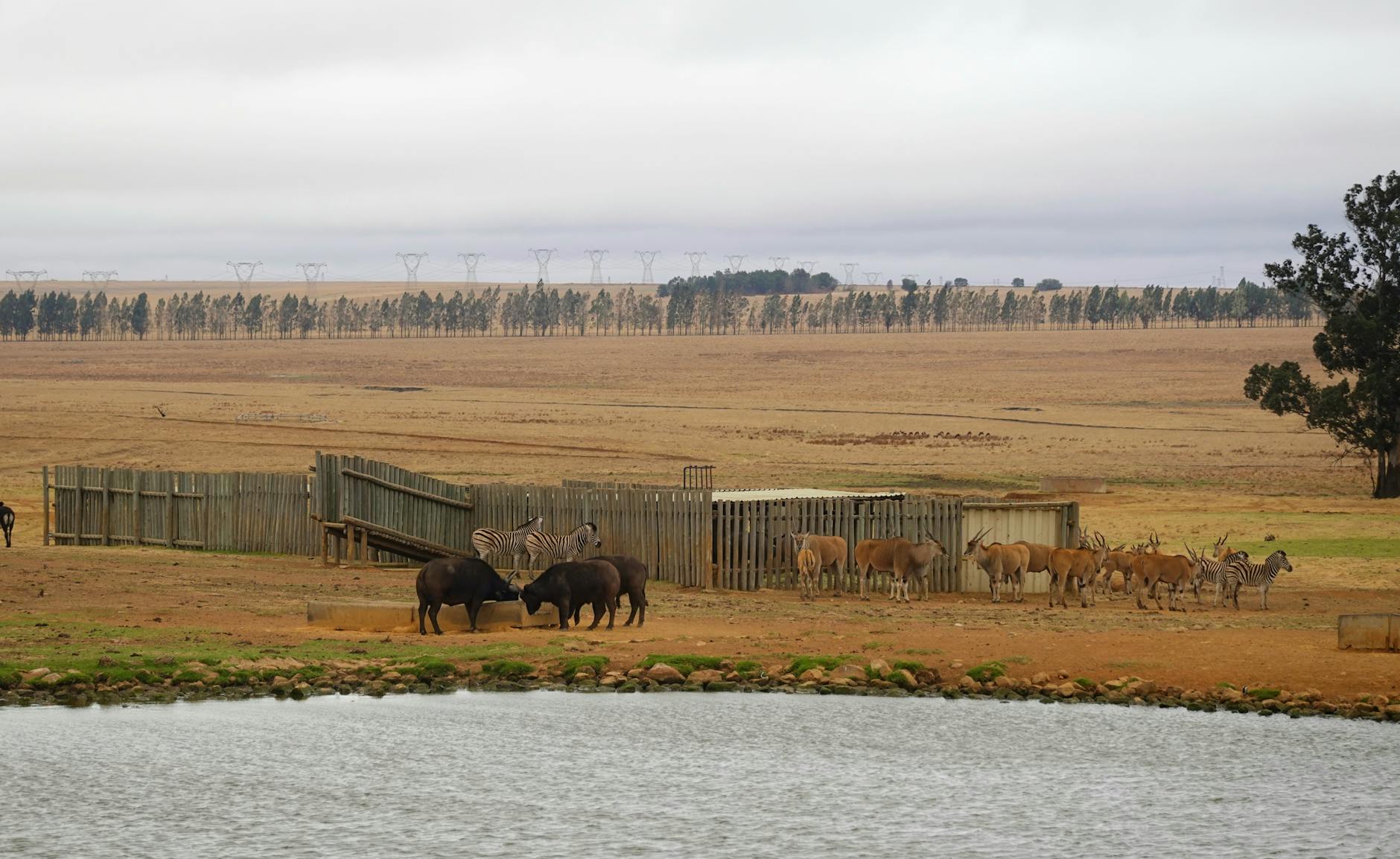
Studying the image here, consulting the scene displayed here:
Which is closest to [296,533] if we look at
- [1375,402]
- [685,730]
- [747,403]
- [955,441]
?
[685,730]

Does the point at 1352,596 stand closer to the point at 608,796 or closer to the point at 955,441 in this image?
the point at 608,796

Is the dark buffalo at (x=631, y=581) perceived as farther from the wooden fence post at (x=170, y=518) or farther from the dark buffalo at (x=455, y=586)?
the wooden fence post at (x=170, y=518)

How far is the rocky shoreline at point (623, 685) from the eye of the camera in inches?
814

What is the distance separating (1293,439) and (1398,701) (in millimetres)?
59058

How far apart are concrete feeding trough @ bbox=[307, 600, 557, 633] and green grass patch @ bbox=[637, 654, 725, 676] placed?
11.8 feet

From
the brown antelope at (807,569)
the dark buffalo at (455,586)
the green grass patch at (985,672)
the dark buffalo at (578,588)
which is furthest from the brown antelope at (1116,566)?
the dark buffalo at (455,586)

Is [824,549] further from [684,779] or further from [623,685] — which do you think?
[684,779]

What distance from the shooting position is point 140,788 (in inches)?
664

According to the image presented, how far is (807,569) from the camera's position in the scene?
29.5 metres

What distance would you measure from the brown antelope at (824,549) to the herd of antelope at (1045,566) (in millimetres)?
13

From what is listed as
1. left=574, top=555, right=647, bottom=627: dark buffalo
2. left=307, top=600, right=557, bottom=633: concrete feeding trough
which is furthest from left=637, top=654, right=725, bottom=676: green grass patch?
left=307, top=600, right=557, bottom=633: concrete feeding trough

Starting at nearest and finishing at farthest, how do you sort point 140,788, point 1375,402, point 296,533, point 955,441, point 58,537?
1. point 140,788
2. point 296,533
3. point 58,537
4. point 1375,402
5. point 955,441

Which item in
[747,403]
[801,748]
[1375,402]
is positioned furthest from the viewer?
[747,403]

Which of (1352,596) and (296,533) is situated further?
(296,533)
